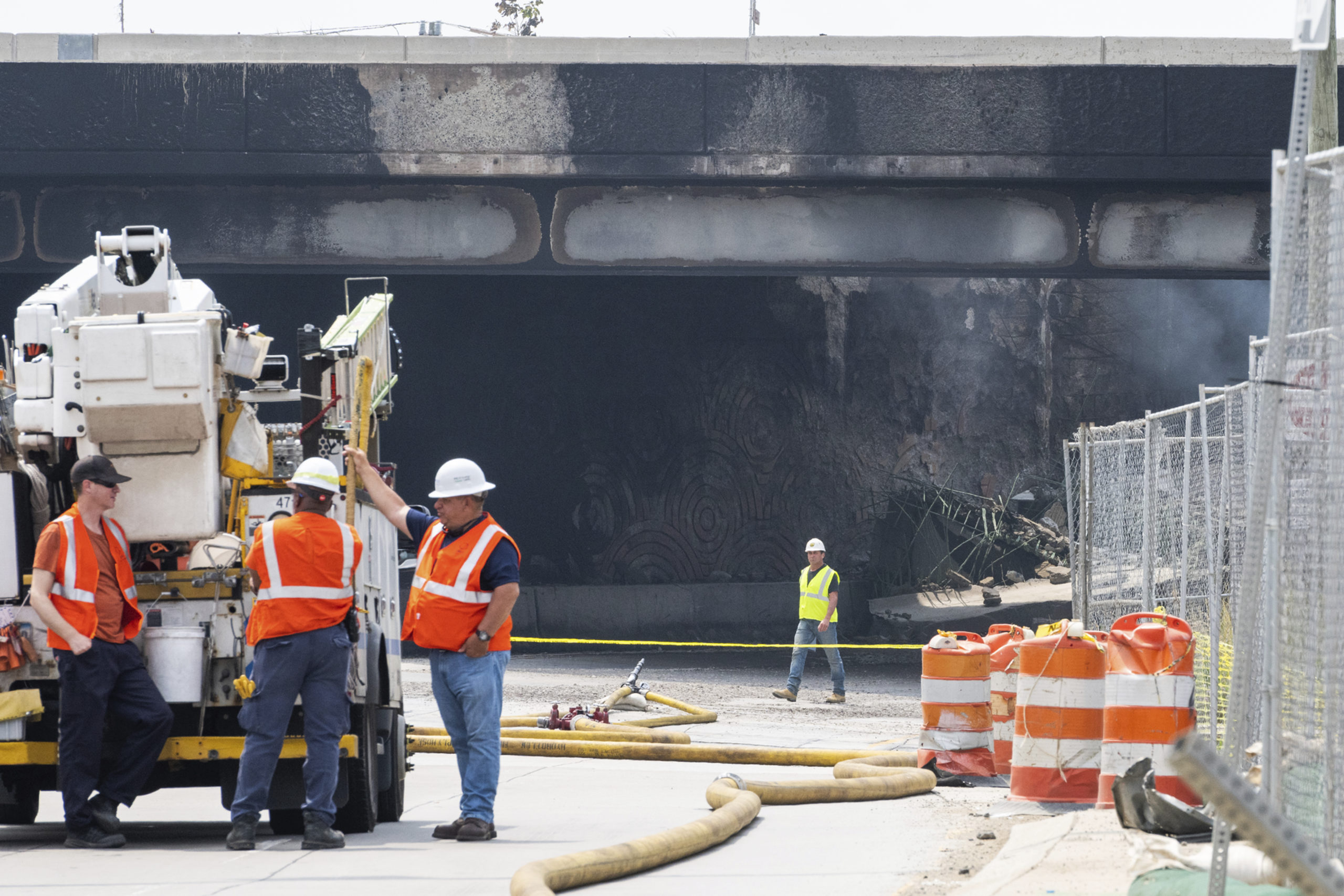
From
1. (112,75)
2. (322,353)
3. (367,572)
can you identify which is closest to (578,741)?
(367,572)

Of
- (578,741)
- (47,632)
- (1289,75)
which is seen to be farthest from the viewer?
(1289,75)

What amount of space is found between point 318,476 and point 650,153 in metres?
12.1

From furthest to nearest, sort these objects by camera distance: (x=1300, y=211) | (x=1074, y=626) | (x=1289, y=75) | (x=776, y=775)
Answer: (x=1289, y=75) → (x=776, y=775) → (x=1074, y=626) → (x=1300, y=211)

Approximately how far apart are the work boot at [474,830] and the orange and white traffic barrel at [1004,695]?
12.0 feet

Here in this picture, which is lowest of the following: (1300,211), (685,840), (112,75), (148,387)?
(685,840)

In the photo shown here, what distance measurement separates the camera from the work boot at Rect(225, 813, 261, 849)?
7.77m

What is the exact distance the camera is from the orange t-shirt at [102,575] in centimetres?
788

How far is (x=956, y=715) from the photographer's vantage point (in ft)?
36.1

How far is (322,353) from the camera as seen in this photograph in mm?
8758

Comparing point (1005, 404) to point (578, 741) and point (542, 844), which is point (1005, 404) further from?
point (542, 844)

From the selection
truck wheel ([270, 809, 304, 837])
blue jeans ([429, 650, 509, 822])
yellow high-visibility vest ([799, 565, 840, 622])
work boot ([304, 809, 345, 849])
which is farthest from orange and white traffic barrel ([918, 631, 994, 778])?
yellow high-visibility vest ([799, 565, 840, 622])

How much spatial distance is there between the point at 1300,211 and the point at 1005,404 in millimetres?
31269

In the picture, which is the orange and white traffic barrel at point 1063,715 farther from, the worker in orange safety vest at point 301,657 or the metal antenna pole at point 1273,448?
the metal antenna pole at point 1273,448

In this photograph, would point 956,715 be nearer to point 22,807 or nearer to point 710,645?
point 22,807
